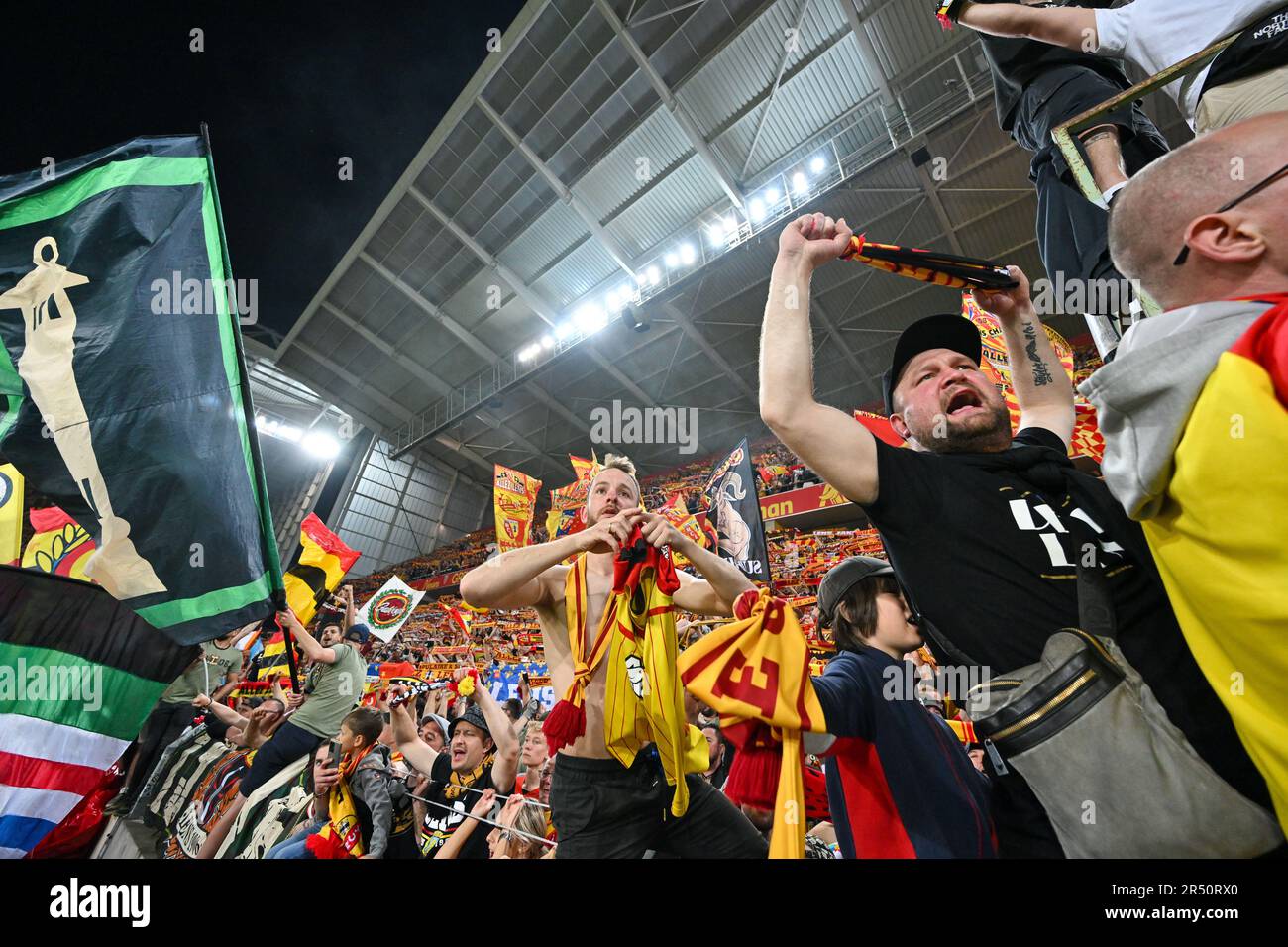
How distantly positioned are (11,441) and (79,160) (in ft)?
5.26

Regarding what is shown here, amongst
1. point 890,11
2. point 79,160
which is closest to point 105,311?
point 79,160

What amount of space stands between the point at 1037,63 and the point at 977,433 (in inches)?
92.2

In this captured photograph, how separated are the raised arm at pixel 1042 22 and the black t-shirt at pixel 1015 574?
167 centimetres

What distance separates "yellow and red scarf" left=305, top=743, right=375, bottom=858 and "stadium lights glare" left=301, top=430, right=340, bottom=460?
25752mm

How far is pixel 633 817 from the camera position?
7.07ft

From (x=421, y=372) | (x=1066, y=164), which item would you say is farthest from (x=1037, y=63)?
(x=421, y=372)

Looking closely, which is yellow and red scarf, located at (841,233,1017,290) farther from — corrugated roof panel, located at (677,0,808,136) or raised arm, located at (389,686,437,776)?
corrugated roof panel, located at (677,0,808,136)

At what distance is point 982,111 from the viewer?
429 inches

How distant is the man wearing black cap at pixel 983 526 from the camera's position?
42.0 inches

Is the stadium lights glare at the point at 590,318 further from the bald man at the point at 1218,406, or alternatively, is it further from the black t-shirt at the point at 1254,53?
the bald man at the point at 1218,406

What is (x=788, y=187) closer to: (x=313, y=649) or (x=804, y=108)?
(x=804, y=108)

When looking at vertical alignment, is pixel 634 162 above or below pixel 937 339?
above

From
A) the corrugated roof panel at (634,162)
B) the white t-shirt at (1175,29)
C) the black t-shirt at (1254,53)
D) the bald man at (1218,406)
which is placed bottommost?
the bald man at (1218,406)

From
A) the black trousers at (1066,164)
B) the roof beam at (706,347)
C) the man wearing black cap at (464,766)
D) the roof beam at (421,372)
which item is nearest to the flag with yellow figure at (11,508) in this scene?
the man wearing black cap at (464,766)
